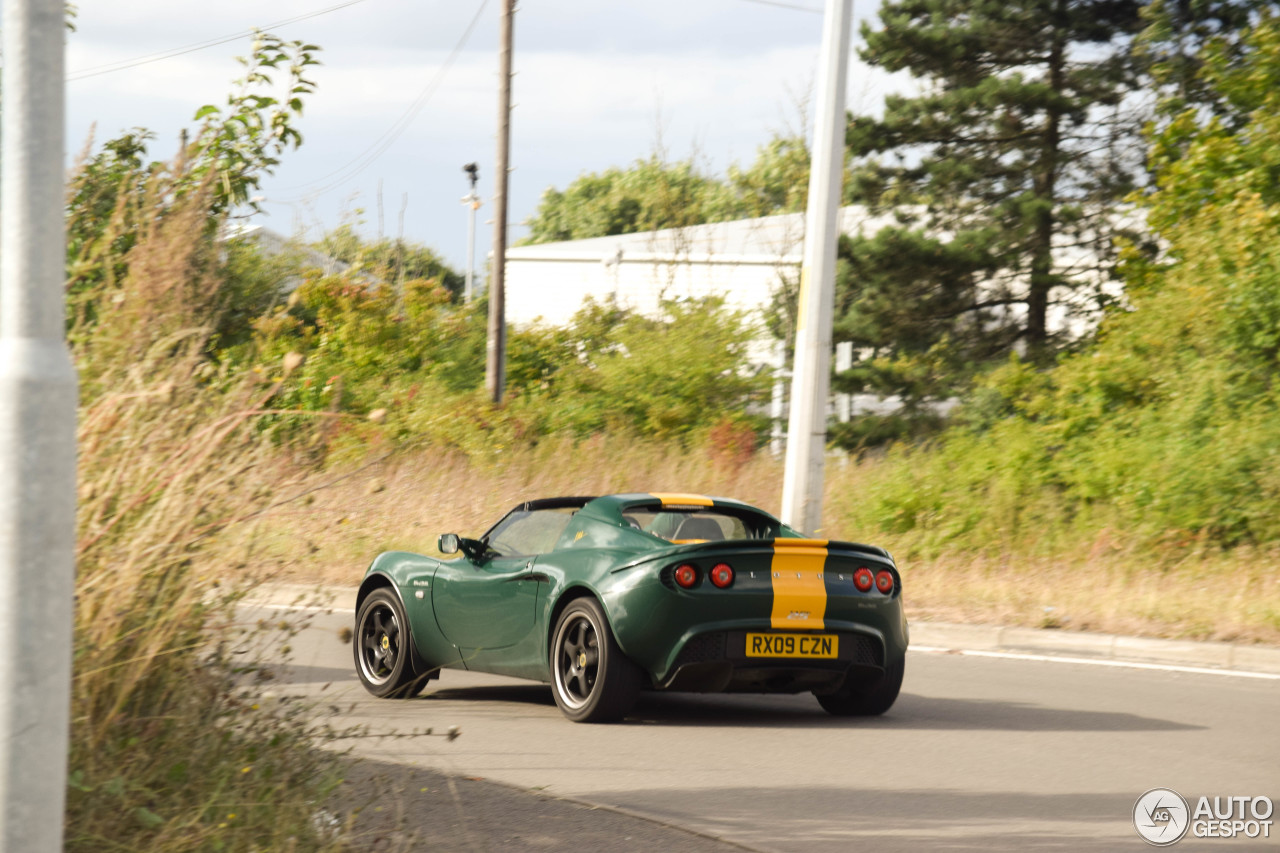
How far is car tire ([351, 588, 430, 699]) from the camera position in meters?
8.96

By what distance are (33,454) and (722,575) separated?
492cm

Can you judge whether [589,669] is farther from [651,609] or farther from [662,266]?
[662,266]

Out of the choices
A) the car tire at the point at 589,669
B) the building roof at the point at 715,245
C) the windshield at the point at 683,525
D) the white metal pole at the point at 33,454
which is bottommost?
the car tire at the point at 589,669

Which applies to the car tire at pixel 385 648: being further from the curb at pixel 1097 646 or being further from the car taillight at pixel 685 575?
the curb at pixel 1097 646

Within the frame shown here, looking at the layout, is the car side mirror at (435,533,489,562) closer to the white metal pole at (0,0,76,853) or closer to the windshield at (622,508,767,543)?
Answer: the windshield at (622,508,767,543)

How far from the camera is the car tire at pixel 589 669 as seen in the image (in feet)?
25.7

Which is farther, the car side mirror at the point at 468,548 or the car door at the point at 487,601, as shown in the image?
the car side mirror at the point at 468,548

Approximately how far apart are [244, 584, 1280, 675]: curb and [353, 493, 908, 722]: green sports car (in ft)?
6.42

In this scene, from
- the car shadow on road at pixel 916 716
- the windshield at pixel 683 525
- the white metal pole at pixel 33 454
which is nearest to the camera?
the white metal pole at pixel 33 454

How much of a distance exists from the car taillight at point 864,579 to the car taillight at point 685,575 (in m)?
0.96

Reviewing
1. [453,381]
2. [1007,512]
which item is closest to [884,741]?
[1007,512]

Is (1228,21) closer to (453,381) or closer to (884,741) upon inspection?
(453,381)

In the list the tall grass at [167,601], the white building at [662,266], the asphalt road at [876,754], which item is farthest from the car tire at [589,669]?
the white building at [662,266]

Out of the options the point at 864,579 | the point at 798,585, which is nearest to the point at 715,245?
the point at 864,579
